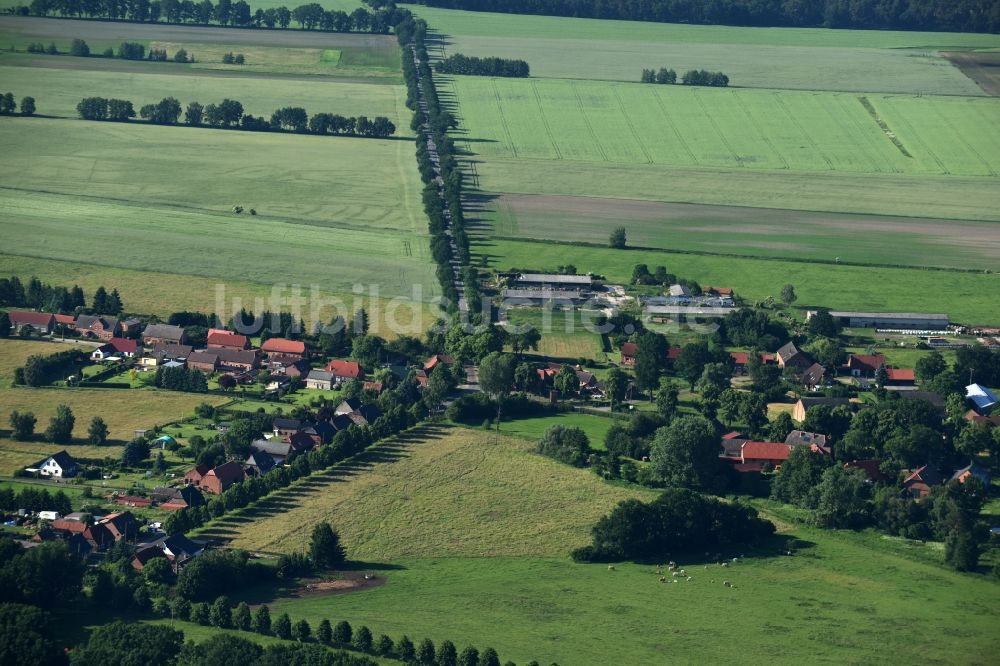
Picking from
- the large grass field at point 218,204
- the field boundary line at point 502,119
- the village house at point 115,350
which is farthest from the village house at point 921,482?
the field boundary line at point 502,119

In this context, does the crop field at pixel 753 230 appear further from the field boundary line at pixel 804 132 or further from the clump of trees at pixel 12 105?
the clump of trees at pixel 12 105

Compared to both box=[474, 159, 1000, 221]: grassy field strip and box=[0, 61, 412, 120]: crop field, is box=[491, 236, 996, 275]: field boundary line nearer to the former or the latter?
box=[474, 159, 1000, 221]: grassy field strip

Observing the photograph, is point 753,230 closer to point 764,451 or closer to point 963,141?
point 963,141

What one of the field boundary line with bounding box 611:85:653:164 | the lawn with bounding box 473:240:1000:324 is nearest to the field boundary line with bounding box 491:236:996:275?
the lawn with bounding box 473:240:1000:324

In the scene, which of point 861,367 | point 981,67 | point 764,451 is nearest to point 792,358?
point 861,367

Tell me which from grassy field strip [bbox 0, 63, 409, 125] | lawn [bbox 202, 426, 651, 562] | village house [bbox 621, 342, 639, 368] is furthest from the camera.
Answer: grassy field strip [bbox 0, 63, 409, 125]

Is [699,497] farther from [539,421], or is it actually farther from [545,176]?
[545,176]

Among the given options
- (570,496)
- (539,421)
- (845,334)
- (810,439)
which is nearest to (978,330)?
(845,334)
